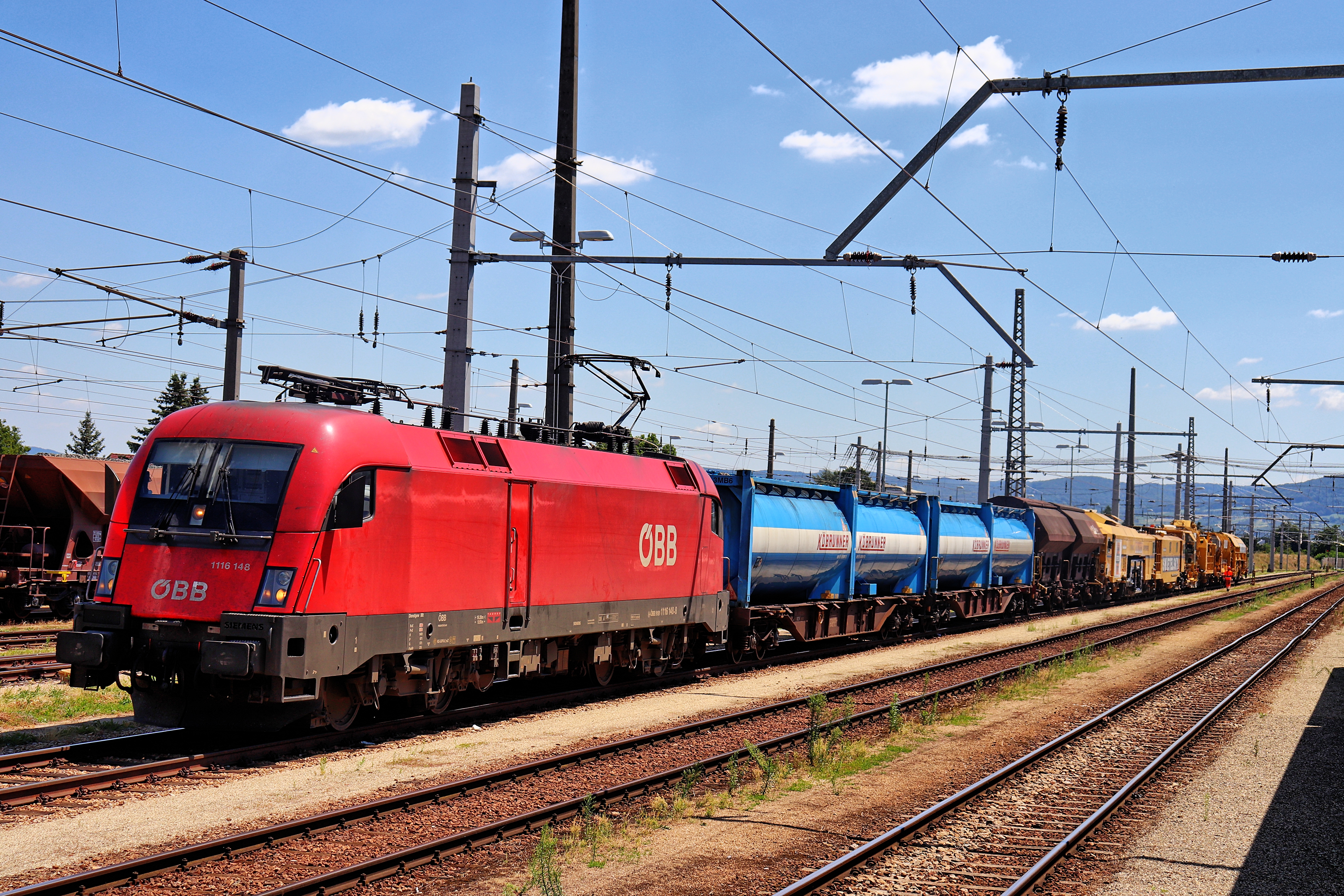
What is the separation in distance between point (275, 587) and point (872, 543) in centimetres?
1730

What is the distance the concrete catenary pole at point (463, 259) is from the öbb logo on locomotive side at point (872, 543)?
36.3 feet

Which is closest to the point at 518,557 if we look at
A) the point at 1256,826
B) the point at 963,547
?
the point at 1256,826

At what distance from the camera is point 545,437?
17766 mm

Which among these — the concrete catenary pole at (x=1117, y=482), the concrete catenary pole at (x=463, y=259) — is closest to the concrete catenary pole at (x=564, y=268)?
the concrete catenary pole at (x=463, y=259)

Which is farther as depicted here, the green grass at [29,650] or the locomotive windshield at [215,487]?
the green grass at [29,650]

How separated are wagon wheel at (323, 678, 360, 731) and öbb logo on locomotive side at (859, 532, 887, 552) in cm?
1494

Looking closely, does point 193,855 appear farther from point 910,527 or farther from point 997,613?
point 997,613

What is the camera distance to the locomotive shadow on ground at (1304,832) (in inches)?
373

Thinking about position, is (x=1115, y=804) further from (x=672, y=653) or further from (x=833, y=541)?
(x=833, y=541)

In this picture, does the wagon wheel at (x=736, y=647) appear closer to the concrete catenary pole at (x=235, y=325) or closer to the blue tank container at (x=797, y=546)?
the blue tank container at (x=797, y=546)

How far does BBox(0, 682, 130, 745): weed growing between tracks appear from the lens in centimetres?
1378

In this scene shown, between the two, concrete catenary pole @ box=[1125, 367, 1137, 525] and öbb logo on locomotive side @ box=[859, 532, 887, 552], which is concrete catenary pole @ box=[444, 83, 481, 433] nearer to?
öbb logo on locomotive side @ box=[859, 532, 887, 552]

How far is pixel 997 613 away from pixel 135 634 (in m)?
29.3

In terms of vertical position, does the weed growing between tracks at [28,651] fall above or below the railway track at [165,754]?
below
